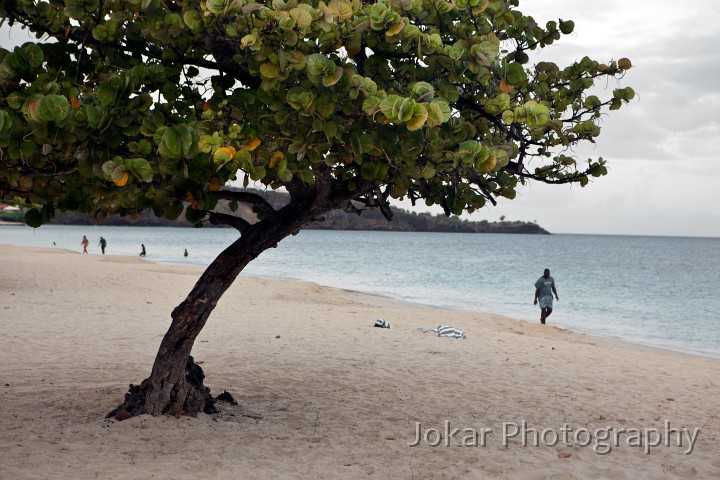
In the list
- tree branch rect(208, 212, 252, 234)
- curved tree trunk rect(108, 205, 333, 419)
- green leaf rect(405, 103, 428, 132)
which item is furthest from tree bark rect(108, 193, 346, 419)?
green leaf rect(405, 103, 428, 132)

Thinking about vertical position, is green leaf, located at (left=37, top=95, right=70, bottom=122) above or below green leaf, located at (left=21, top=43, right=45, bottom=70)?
below

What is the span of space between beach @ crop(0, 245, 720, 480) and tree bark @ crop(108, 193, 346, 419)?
259 mm

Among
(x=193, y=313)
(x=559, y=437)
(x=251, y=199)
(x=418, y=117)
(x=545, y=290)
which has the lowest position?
(x=559, y=437)

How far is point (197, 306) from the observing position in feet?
25.5

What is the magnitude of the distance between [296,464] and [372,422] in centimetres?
203

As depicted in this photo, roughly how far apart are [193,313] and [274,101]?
3294 millimetres

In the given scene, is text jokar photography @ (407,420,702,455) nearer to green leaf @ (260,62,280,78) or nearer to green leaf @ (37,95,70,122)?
green leaf @ (260,62,280,78)

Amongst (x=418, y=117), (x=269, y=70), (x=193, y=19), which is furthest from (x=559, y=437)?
(x=193, y=19)

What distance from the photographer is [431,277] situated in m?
60.4

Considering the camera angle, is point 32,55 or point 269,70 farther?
point 32,55

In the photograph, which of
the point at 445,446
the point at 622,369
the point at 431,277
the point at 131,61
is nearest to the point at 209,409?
the point at 445,446

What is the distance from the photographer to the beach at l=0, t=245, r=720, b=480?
718 centimetres

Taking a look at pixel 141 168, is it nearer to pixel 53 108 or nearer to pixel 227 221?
pixel 53 108

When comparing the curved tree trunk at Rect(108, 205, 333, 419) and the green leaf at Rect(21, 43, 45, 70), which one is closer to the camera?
the green leaf at Rect(21, 43, 45, 70)
